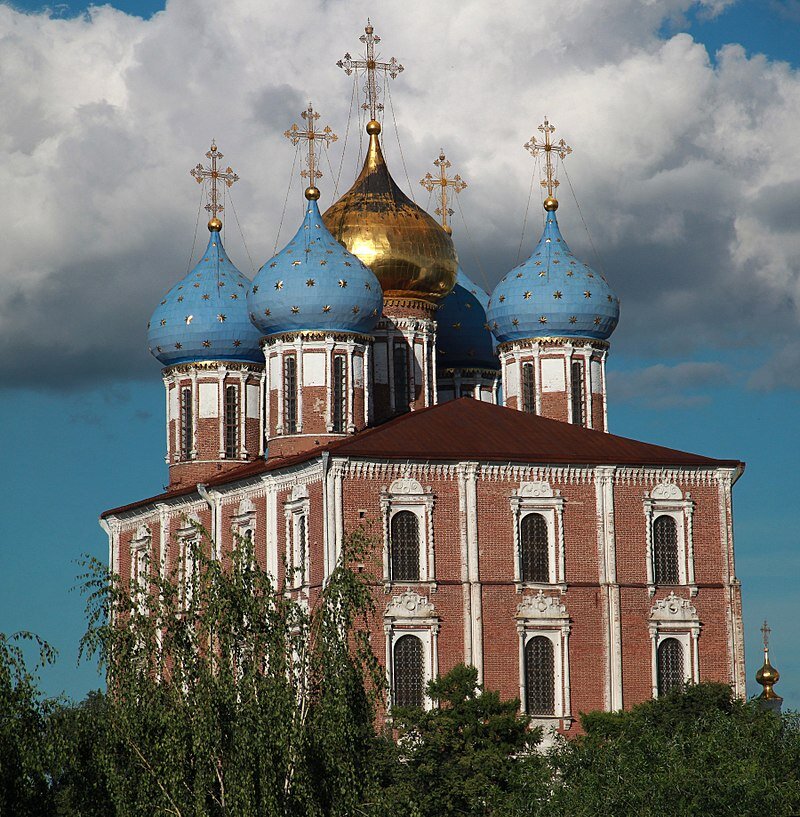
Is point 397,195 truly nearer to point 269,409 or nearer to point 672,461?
point 269,409

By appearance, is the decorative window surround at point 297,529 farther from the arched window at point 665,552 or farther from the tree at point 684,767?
the tree at point 684,767

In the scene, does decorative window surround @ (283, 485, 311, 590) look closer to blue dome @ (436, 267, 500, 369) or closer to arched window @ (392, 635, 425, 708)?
arched window @ (392, 635, 425, 708)

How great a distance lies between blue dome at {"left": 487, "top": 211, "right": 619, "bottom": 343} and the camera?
52.5 meters

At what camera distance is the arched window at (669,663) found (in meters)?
46.2

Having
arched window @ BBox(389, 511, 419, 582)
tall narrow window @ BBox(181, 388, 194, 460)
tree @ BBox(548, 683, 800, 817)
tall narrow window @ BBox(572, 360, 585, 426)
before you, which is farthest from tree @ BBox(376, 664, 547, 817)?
tall narrow window @ BBox(181, 388, 194, 460)

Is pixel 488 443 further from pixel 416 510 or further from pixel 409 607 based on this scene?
pixel 409 607

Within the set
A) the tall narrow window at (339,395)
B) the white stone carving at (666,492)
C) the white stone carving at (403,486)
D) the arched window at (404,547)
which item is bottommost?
Result: the arched window at (404,547)

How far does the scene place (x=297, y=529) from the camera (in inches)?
1809

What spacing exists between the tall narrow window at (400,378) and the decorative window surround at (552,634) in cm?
859

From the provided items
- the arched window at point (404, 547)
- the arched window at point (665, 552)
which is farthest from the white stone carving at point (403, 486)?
the arched window at point (665, 552)

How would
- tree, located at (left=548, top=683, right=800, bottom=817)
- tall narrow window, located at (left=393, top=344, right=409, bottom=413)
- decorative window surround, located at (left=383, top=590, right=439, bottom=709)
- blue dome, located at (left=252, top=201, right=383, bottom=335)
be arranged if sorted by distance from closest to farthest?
tree, located at (left=548, top=683, right=800, bottom=817), decorative window surround, located at (left=383, top=590, right=439, bottom=709), blue dome, located at (left=252, top=201, right=383, bottom=335), tall narrow window, located at (left=393, top=344, right=409, bottom=413)

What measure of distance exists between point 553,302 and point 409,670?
41.4 feet

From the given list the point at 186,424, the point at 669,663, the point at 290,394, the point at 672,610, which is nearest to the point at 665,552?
the point at 672,610

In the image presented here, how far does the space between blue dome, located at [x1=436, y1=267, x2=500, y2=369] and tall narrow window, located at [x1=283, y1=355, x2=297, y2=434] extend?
337 inches
